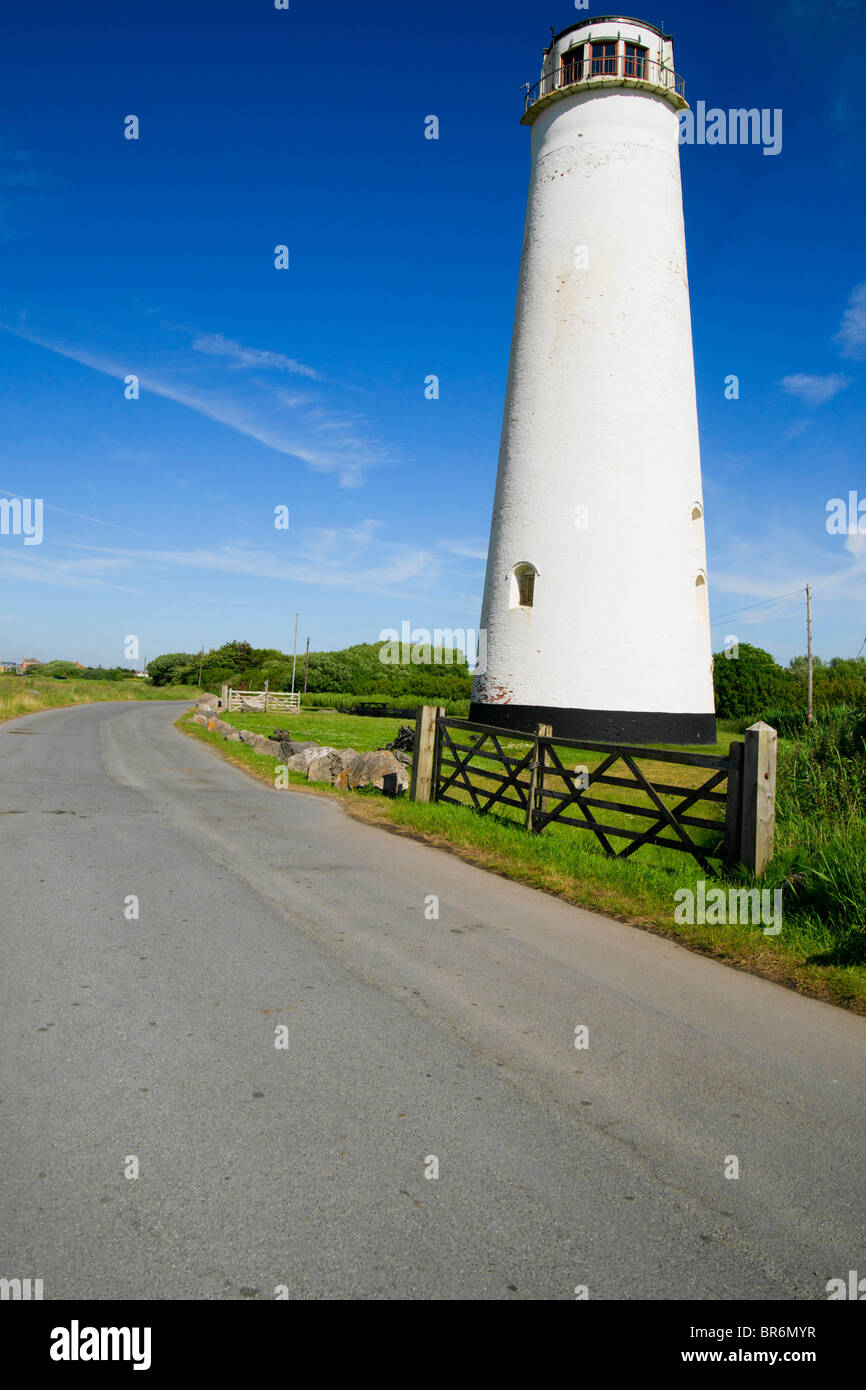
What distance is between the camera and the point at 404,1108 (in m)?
3.76

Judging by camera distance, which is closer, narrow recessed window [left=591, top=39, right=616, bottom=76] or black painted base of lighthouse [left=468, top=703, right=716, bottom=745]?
black painted base of lighthouse [left=468, top=703, right=716, bottom=745]

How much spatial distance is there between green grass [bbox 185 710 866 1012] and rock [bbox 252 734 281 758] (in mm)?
8971

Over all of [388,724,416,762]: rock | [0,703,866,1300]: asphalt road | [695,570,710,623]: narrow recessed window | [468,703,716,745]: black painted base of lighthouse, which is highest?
[695,570,710,623]: narrow recessed window

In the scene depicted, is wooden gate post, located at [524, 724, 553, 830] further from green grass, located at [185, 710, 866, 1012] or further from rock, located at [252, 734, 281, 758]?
rock, located at [252, 734, 281, 758]

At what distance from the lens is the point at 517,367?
2138cm

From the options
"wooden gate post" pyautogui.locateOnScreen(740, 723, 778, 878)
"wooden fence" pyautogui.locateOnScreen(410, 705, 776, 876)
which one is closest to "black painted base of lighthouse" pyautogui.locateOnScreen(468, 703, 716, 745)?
"wooden fence" pyautogui.locateOnScreen(410, 705, 776, 876)

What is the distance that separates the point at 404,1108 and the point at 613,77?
960 inches

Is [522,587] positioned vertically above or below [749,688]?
above

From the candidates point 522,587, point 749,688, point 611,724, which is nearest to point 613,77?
point 522,587

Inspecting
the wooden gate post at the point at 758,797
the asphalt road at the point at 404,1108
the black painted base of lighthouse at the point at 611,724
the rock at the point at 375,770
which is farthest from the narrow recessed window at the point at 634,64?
the asphalt road at the point at 404,1108

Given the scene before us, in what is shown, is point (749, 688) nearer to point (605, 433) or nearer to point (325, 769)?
point (605, 433)

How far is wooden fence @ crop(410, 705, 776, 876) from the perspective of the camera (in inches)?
316

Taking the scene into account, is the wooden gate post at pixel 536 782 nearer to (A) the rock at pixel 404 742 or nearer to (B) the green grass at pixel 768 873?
(B) the green grass at pixel 768 873

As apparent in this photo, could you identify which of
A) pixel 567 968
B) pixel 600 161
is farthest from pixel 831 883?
pixel 600 161
